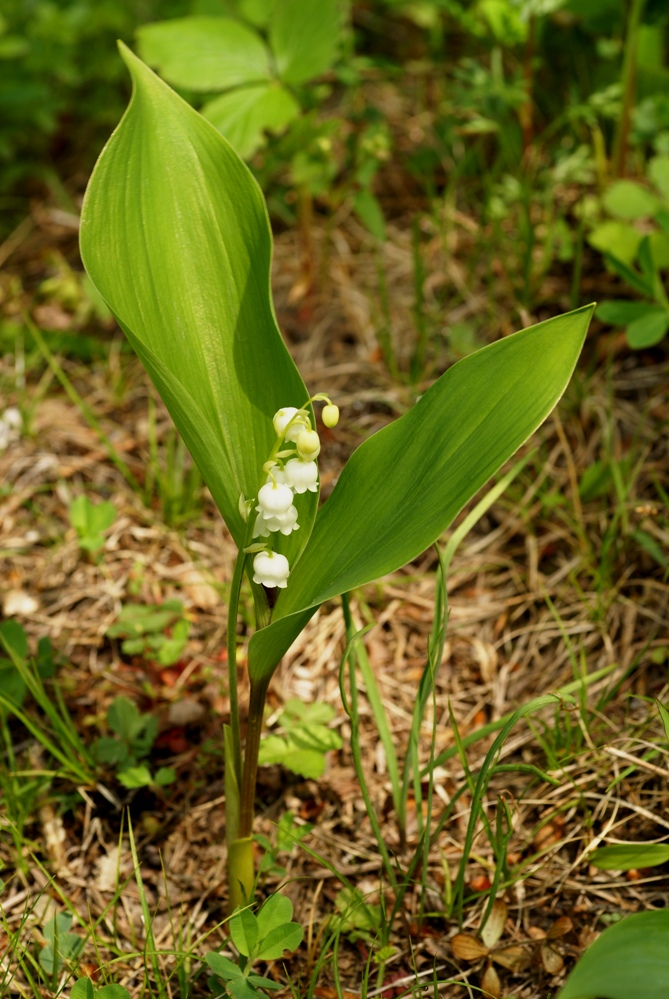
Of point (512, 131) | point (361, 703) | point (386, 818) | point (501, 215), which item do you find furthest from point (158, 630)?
point (512, 131)

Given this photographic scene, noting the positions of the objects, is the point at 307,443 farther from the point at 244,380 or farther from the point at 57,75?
the point at 57,75

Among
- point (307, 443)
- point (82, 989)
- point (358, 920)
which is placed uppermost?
point (307, 443)

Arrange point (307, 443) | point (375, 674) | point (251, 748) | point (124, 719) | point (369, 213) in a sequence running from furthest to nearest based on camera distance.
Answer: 1. point (369, 213)
2. point (375, 674)
3. point (124, 719)
4. point (251, 748)
5. point (307, 443)

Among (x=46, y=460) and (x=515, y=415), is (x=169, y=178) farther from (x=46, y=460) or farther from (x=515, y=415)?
(x=46, y=460)

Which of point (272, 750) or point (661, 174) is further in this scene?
point (661, 174)

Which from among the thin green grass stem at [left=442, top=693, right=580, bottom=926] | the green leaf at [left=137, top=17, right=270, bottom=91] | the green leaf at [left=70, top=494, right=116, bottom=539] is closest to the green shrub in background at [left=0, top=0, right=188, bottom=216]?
the green leaf at [left=137, top=17, right=270, bottom=91]

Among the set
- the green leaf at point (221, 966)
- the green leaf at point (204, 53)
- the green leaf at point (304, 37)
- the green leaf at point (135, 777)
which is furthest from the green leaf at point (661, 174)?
the green leaf at point (221, 966)

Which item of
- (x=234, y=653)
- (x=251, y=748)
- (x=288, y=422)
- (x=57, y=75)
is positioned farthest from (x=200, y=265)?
(x=57, y=75)

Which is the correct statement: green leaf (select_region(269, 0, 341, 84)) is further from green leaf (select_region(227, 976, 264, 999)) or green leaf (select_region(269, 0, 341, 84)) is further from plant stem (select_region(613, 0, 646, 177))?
green leaf (select_region(227, 976, 264, 999))
